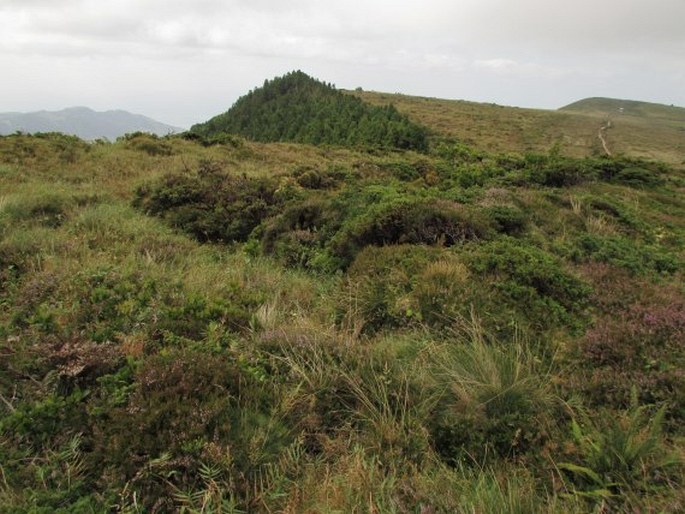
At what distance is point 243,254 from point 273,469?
5.39 m

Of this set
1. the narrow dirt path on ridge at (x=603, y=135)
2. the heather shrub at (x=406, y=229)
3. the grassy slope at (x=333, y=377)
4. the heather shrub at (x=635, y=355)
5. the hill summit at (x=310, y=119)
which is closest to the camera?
the grassy slope at (x=333, y=377)

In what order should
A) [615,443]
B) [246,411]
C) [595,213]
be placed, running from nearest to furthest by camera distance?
[615,443], [246,411], [595,213]

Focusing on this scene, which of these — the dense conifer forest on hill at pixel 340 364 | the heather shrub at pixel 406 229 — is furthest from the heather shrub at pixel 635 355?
the heather shrub at pixel 406 229

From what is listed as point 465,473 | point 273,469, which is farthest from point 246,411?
point 465,473

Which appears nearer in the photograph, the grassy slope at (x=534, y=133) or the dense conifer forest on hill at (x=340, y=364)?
the dense conifer forest on hill at (x=340, y=364)

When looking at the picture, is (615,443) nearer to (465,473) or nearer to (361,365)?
(465,473)

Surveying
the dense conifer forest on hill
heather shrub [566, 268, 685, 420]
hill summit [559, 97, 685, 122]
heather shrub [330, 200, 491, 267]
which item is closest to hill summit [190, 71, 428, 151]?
heather shrub [330, 200, 491, 267]

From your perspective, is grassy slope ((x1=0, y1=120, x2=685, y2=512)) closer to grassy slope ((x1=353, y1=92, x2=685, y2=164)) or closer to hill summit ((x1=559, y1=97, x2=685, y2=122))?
grassy slope ((x1=353, y1=92, x2=685, y2=164))

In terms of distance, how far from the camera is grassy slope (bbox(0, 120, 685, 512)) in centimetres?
252

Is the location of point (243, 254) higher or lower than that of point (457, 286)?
lower

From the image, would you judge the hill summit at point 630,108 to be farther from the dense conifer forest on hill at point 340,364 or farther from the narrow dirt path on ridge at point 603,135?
the dense conifer forest on hill at point 340,364

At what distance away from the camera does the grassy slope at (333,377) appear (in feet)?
8.27

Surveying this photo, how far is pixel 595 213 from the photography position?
404 inches

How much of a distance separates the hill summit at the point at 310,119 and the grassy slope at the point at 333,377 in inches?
932
